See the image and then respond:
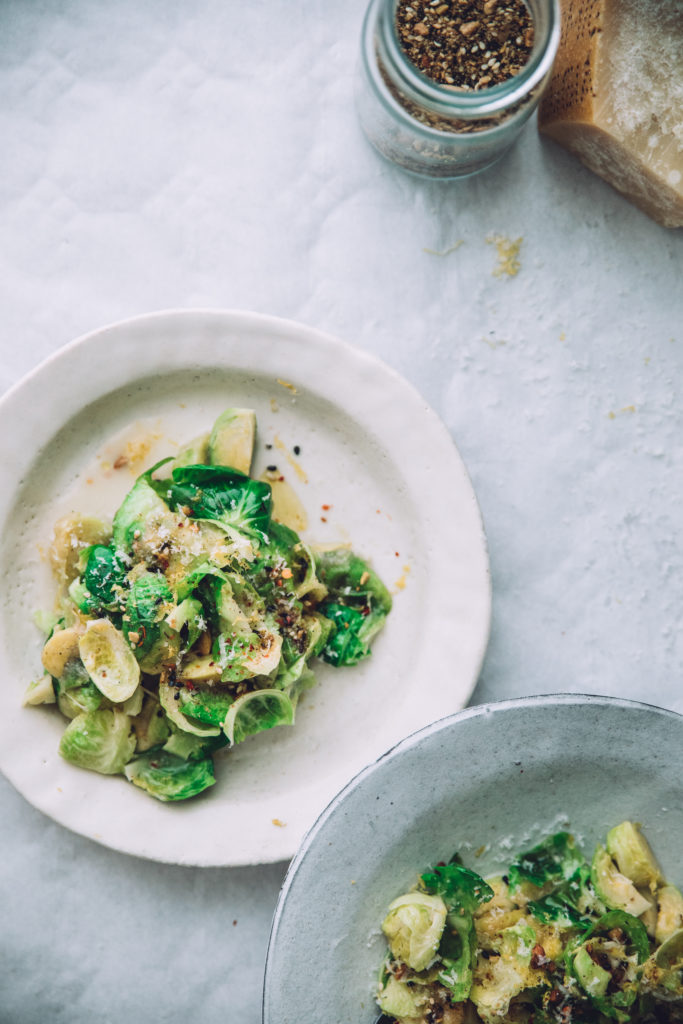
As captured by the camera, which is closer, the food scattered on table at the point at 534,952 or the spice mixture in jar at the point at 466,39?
the food scattered on table at the point at 534,952

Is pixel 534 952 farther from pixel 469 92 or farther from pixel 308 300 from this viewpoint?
pixel 469 92

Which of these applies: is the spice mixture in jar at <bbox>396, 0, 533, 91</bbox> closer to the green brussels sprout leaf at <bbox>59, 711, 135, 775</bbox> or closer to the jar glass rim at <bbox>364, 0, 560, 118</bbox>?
the jar glass rim at <bbox>364, 0, 560, 118</bbox>

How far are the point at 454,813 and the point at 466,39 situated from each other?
147 centimetres

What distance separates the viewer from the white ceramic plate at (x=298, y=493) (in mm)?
1429

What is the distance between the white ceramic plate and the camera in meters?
1.43

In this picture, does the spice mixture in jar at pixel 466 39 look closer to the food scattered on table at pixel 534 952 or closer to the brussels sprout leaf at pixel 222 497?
the brussels sprout leaf at pixel 222 497

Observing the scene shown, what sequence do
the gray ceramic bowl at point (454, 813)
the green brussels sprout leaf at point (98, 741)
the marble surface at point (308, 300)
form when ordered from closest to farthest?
the gray ceramic bowl at point (454, 813), the green brussels sprout leaf at point (98, 741), the marble surface at point (308, 300)

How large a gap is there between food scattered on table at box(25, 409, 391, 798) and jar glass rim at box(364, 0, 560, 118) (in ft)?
2.22

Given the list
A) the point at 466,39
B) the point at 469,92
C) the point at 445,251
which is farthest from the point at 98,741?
the point at 466,39

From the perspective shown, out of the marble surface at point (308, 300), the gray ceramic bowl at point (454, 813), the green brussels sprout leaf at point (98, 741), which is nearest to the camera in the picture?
the gray ceramic bowl at point (454, 813)

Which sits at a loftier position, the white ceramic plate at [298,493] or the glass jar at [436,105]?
the glass jar at [436,105]

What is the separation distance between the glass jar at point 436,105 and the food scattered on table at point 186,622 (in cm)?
65

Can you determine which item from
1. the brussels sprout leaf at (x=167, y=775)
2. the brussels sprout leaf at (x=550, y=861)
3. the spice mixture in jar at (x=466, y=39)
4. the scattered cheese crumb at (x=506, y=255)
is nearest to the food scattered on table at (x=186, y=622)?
the brussels sprout leaf at (x=167, y=775)

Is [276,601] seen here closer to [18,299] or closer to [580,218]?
[18,299]
